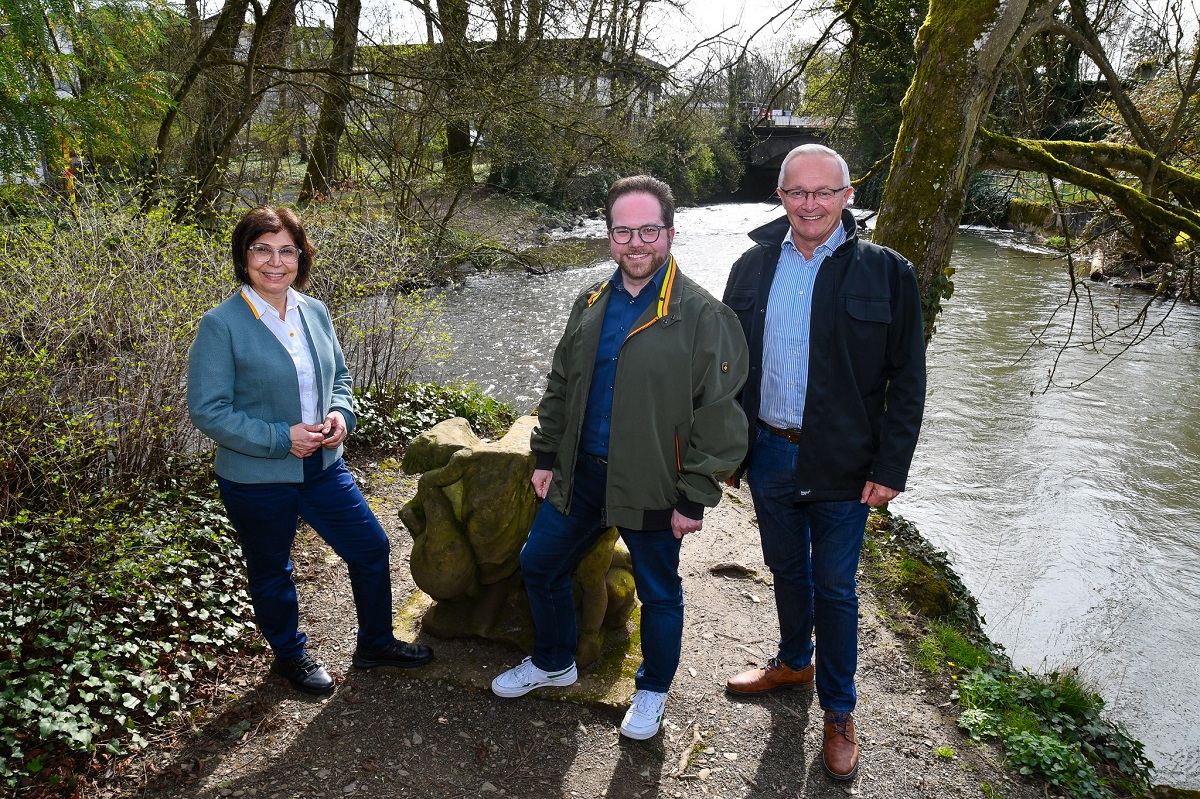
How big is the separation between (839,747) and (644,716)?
2.53 ft

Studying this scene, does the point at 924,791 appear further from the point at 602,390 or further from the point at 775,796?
the point at 602,390

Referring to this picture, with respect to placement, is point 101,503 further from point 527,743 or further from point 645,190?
point 645,190

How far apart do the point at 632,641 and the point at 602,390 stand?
1423 millimetres

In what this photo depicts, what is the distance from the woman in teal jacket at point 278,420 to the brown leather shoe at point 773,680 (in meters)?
1.66

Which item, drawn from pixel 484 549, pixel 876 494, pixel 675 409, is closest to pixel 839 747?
pixel 876 494

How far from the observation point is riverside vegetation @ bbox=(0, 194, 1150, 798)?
3.16m

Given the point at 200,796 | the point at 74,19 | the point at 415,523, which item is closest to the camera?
the point at 74,19

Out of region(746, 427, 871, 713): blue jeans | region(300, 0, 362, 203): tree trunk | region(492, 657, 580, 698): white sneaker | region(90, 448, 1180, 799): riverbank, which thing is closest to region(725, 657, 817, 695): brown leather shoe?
region(90, 448, 1180, 799): riverbank

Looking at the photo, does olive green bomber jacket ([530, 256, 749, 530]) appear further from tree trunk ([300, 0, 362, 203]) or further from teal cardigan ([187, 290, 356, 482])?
tree trunk ([300, 0, 362, 203])

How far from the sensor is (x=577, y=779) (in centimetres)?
302

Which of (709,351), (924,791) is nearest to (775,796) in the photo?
(924,791)

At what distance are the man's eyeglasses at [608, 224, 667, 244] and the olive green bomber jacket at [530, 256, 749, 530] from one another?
16cm

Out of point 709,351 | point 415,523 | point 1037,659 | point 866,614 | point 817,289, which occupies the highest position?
point 817,289

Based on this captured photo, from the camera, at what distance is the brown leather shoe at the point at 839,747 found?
3102mm
